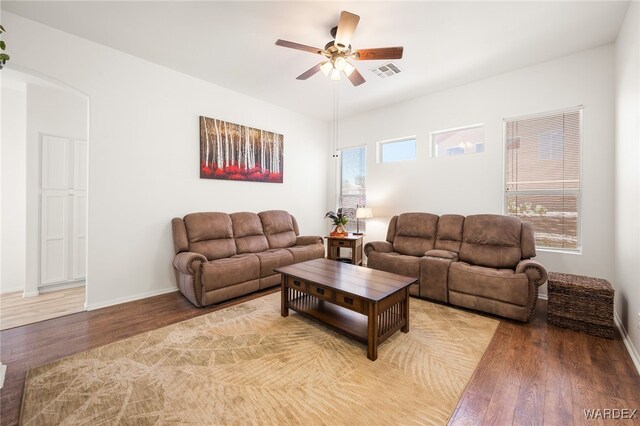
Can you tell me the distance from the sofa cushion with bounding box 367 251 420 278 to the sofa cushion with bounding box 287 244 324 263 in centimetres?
99

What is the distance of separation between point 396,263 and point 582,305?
6.17 feet

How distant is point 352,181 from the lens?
5.93 meters

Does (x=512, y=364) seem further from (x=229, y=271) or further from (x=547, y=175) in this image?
(x=229, y=271)

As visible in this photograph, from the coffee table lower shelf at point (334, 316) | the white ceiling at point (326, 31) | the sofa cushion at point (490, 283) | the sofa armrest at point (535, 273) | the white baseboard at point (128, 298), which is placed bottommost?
the white baseboard at point (128, 298)

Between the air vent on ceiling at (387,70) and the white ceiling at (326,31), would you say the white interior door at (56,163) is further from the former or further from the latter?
the air vent on ceiling at (387,70)

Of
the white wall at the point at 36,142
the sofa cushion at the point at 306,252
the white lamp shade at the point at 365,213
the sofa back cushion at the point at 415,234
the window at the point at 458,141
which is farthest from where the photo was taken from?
the white lamp shade at the point at 365,213

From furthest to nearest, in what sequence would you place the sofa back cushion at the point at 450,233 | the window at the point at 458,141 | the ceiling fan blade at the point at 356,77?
the window at the point at 458,141 → the sofa back cushion at the point at 450,233 → the ceiling fan blade at the point at 356,77

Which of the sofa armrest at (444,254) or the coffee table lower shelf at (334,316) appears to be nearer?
the coffee table lower shelf at (334,316)

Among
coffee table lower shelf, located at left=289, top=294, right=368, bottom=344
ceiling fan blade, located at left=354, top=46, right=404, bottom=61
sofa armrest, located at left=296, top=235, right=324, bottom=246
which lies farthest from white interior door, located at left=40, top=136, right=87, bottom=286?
ceiling fan blade, located at left=354, top=46, right=404, bottom=61

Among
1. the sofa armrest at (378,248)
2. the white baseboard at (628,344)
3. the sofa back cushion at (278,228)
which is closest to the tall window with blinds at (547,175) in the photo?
the white baseboard at (628,344)

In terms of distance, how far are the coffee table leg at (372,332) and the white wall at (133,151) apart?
10.1 feet

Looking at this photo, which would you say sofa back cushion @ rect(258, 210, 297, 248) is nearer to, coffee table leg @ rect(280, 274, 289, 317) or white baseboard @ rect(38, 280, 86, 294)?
coffee table leg @ rect(280, 274, 289, 317)

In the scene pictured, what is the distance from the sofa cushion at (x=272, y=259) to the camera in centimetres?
379

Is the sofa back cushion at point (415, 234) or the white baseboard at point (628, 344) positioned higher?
the sofa back cushion at point (415, 234)
